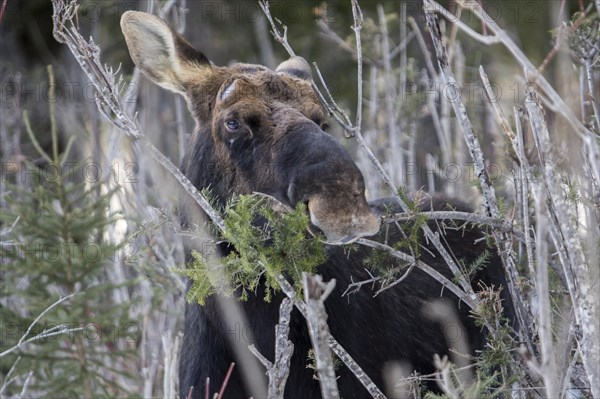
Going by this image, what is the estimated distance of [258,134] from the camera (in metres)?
5.43

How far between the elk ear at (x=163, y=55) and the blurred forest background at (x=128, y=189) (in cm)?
82

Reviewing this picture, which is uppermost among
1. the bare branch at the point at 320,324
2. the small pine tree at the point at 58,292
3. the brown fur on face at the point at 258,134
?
the brown fur on face at the point at 258,134

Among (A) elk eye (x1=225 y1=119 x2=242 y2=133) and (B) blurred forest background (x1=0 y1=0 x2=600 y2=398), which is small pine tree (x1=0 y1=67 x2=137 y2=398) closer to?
(B) blurred forest background (x1=0 y1=0 x2=600 y2=398)

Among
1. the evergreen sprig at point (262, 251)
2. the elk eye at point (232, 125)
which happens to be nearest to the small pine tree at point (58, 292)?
the elk eye at point (232, 125)

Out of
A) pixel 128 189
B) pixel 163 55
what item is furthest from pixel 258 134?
pixel 128 189

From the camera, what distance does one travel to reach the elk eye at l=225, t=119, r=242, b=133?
218 inches

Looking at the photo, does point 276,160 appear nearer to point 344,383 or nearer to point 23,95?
point 344,383

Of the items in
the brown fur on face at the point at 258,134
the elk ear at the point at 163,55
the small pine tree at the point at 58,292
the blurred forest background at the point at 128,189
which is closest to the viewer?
the brown fur on face at the point at 258,134

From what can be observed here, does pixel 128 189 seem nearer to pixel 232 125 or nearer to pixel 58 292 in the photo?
pixel 58 292

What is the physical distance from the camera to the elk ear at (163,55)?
19.7 ft

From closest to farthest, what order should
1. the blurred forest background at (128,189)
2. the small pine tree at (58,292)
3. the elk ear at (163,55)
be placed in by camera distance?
the elk ear at (163,55), the blurred forest background at (128,189), the small pine tree at (58,292)

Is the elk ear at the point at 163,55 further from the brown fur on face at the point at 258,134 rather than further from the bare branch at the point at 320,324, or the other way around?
the bare branch at the point at 320,324

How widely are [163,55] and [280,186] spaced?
1.55 m

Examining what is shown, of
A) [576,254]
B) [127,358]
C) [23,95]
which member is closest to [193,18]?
[23,95]
